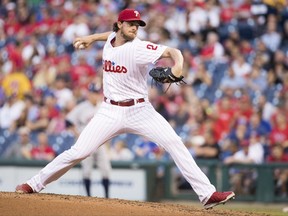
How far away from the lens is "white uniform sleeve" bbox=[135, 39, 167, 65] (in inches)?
303

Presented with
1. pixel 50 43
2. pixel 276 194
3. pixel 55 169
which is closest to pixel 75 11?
pixel 50 43

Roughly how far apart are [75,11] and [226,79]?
4.74m

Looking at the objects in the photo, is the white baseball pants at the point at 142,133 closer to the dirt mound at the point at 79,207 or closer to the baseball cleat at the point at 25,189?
the dirt mound at the point at 79,207

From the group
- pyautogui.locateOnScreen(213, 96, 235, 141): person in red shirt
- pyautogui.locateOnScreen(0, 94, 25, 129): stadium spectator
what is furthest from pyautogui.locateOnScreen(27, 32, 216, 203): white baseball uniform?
pyautogui.locateOnScreen(0, 94, 25, 129): stadium spectator

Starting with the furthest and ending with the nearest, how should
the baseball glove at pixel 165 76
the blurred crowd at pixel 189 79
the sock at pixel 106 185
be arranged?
the blurred crowd at pixel 189 79 → the sock at pixel 106 185 → the baseball glove at pixel 165 76

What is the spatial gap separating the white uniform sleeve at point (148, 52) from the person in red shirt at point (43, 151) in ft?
23.7

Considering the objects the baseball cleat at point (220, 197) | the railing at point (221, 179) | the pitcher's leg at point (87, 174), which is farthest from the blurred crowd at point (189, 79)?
the baseball cleat at point (220, 197)

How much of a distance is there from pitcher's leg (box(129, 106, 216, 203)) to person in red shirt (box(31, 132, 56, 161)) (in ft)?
23.0

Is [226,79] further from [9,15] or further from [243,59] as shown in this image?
[9,15]

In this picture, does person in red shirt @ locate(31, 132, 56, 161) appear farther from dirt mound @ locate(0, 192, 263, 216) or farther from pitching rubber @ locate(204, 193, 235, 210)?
pitching rubber @ locate(204, 193, 235, 210)

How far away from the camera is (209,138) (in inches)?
547

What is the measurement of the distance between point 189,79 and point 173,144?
24.2 feet

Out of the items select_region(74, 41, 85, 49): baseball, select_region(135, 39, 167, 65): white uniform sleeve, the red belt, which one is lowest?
the red belt

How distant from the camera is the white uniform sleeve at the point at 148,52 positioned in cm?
769
